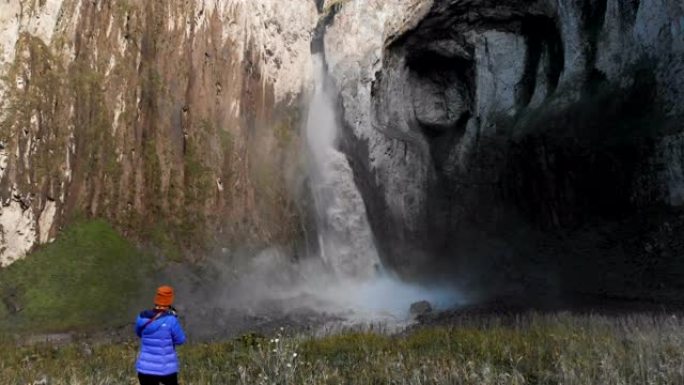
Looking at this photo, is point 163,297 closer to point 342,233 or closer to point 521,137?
point 521,137

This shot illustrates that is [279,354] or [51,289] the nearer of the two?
[279,354]

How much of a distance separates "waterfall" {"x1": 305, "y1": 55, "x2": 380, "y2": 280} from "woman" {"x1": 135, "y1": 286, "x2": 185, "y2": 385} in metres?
30.2

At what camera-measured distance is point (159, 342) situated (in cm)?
706

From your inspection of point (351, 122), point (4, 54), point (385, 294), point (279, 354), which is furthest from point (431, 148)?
point (279, 354)

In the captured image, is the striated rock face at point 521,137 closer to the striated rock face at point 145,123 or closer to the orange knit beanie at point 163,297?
the striated rock face at point 145,123

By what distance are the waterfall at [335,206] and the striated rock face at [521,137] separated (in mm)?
888

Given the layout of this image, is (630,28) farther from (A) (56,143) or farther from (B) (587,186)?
(A) (56,143)

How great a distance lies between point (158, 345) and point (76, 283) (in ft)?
77.6

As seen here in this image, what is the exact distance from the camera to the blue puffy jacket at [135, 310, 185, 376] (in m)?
7.04

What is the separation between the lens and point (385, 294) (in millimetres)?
34125

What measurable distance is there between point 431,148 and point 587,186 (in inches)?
524

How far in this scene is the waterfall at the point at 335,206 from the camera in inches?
1485

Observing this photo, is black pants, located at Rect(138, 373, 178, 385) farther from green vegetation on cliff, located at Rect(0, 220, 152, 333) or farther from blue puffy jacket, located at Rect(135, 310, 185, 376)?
green vegetation on cliff, located at Rect(0, 220, 152, 333)

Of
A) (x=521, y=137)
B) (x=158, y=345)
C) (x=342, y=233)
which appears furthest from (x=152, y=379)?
(x=342, y=233)
